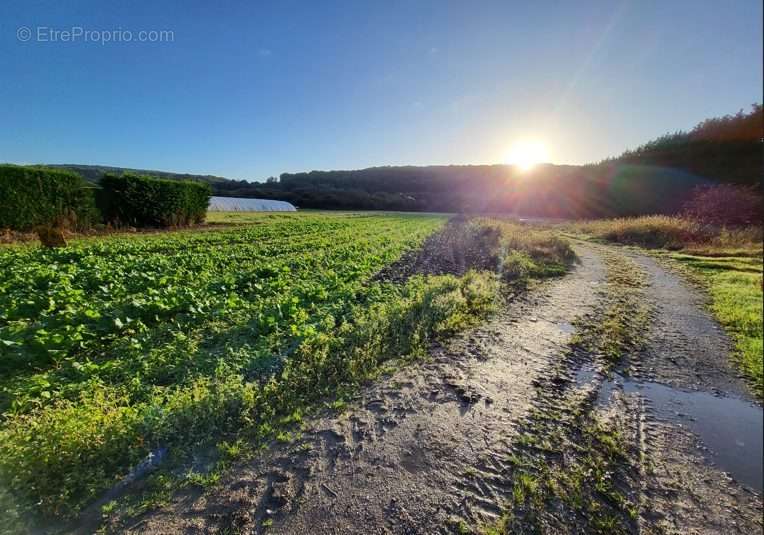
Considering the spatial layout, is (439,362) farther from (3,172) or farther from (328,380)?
(3,172)

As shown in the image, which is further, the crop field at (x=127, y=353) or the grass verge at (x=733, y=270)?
the crop field at (x=127, y=353)

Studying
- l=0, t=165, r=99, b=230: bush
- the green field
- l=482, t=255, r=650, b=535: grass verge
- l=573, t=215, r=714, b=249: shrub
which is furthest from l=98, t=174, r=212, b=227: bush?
l=573, t=215, r=714, b=249: shrub

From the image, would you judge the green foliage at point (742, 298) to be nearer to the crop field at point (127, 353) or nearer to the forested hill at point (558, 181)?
the forested hill at point (558, 181)

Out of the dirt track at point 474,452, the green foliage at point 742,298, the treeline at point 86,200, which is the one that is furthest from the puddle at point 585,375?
the treeline at point 86,200

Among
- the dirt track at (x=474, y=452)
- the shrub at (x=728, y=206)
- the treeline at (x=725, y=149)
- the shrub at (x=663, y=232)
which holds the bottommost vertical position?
the dirt track at (x=474, y=452)

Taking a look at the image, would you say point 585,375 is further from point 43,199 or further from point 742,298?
point 43,199

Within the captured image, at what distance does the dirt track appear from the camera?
2.38 meters

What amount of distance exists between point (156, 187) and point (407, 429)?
2716 cm

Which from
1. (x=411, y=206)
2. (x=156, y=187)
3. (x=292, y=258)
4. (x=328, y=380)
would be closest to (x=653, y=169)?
(x=328, y=380)

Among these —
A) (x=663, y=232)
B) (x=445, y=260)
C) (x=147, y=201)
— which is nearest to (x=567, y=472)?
(x=663, y=232)

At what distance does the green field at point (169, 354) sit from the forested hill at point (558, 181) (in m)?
3.78

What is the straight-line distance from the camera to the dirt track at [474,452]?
7.80ft

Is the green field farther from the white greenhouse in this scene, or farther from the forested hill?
the white greenhouse

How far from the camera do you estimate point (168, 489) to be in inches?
103
